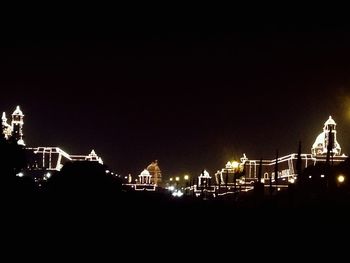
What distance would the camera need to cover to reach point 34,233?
648 inches

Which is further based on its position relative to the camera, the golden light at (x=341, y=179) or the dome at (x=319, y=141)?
the dome at (x=319, y=141)

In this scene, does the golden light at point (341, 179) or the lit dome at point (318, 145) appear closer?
the golden light at point (341, 179)

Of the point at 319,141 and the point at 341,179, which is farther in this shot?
the point at 319,141

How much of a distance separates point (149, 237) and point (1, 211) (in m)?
A: 4.55

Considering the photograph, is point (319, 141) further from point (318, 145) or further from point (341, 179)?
point (341, 179)

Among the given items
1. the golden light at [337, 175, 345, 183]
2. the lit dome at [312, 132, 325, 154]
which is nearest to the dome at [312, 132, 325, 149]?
the lit dome at [312, 132, 325, 154]

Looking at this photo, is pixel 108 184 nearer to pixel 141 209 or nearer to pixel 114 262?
pixel 141 209

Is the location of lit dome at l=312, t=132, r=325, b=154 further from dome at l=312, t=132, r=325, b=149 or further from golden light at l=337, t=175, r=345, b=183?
golden light at l=337, t=175, r=345, b=183

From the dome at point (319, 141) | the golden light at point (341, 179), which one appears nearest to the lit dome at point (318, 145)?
the dome at point (319, 141)

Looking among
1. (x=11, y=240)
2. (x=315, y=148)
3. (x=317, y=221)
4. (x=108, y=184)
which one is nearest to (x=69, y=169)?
(x=108, y=184)

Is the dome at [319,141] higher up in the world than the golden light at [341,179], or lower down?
higher up

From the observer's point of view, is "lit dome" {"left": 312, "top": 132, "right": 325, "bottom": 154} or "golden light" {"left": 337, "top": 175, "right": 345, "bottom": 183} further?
"lit dome" {"left": 312, "top": 132, "right": 325, "bottom": 154}

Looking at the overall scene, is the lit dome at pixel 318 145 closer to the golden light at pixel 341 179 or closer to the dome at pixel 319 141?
the dome at pixel 319 141

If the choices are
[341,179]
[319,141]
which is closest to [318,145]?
[319,141]
